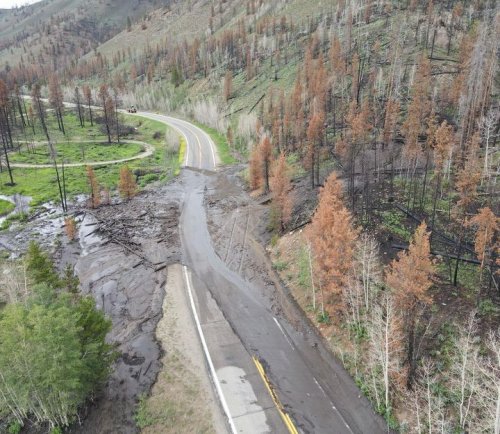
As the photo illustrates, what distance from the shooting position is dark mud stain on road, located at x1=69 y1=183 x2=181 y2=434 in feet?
96.1

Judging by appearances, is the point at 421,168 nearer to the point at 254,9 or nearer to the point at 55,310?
the point at 55,310

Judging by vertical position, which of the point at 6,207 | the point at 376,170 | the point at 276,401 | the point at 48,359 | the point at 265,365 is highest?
the point at 48,359

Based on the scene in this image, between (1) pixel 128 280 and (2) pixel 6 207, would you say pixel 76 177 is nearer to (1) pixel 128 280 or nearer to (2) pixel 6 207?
(2) pixel 6 207

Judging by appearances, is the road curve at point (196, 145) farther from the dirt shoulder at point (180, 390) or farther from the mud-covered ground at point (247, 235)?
the dirt shoulder at point (180, 390)

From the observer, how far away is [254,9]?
192 metres

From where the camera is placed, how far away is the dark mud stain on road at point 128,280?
29281 millimetres

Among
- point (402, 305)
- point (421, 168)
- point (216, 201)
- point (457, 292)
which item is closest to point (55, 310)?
point (402, 305)

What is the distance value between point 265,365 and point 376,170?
1619 inches

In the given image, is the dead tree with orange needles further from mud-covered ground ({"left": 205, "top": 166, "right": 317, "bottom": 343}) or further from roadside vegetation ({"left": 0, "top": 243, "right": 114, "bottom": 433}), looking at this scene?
roadside vegetation ({"left": 0, "top": 243, "right": 114, "bottom": 433})

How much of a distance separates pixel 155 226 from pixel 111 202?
1696 centimetres

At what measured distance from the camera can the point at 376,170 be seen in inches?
2488

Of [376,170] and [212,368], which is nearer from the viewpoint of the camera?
[212,368]

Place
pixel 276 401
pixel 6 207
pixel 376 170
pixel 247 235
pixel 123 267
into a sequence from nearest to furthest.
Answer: pixel 276 401, pixel 123 267, pixel 247 235, pixel 376 170, pixel 6 207

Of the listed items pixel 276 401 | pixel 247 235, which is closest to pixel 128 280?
pixel 247 235
